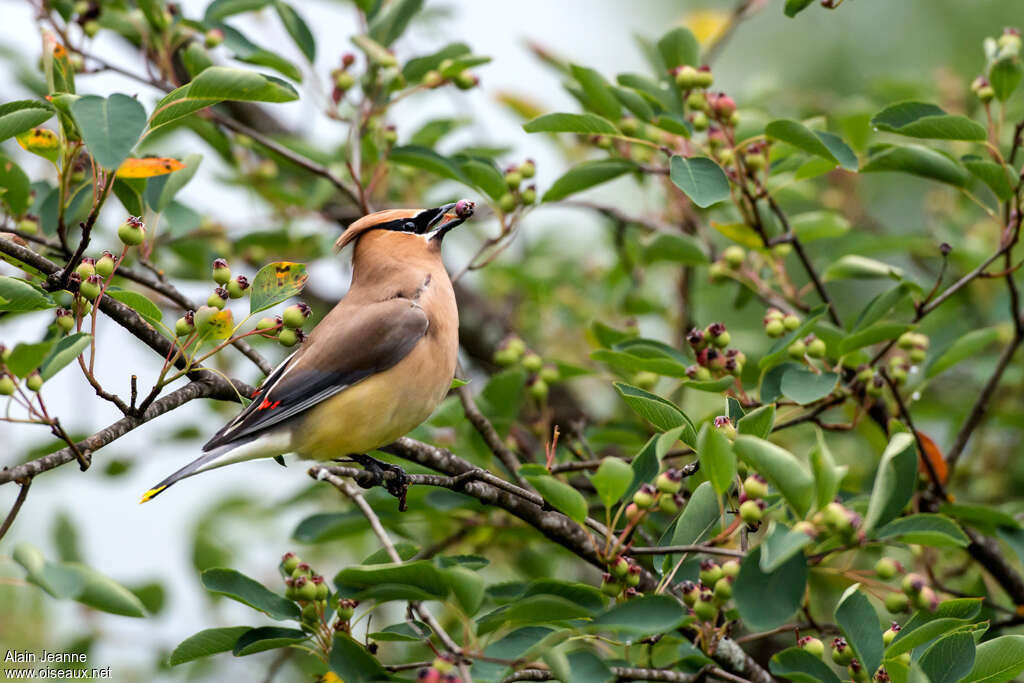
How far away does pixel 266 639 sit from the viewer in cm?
251

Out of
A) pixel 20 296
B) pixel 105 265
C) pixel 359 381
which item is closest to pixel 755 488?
pixel 359 381

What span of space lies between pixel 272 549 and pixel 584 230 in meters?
2.79

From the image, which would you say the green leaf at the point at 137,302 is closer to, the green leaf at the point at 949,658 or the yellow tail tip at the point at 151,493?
the yellow tail tip at the point at 151,493

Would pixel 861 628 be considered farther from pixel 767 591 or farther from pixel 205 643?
pixel 205 643

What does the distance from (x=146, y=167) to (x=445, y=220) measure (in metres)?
1.13

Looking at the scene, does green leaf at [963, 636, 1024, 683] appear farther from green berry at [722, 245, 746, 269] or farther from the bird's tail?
the bird's tail

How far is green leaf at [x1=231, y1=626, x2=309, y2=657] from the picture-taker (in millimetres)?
2493

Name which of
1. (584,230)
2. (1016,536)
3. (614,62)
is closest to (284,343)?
(1016,536)

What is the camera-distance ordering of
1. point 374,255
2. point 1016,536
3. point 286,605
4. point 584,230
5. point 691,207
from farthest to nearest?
1. point 584,230
2. point 691,207
3. point 374,255
4. point 1016,536
5. point 286,605

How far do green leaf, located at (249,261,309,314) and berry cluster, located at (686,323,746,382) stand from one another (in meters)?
1.09

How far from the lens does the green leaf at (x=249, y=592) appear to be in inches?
98.8

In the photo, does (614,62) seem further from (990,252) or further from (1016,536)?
(1016,536)

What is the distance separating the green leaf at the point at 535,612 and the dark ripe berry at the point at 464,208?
1574 millimetres

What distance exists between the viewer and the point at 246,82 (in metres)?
2.57
